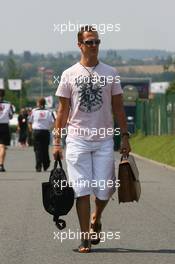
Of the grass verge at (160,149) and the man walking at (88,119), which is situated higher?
the man walking at (88,119)

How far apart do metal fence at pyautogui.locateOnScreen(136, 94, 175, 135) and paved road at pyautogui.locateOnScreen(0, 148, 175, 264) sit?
2028 centimetres

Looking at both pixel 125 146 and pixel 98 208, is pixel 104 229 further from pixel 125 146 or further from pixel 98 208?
pixel 125 146

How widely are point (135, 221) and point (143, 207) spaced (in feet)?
6.29

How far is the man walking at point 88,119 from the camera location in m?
9.89

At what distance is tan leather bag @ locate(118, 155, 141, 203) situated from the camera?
33.6ft

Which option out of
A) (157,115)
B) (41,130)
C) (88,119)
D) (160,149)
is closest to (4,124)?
(41,130)

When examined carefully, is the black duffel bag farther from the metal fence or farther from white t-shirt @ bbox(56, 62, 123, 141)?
the metal fence

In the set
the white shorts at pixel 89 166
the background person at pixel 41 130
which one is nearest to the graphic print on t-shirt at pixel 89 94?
the white shorts at pixel 89 166

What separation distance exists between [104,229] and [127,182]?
1777 mm

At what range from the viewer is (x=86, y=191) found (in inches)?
393

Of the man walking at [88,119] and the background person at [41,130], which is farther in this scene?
the background person at [41,130]

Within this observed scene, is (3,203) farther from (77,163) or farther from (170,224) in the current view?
(77,163)

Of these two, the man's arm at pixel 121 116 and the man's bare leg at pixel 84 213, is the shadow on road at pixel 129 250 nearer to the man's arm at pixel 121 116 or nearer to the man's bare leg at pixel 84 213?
the man's bare leg at pixel 84 213

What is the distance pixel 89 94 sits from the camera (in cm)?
985
